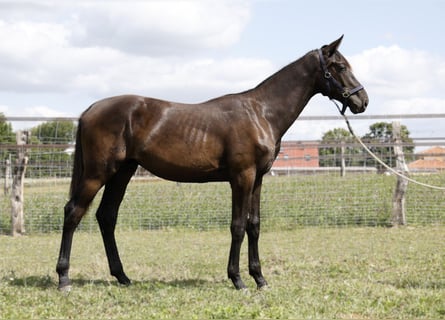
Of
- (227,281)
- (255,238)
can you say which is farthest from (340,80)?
(227,281)

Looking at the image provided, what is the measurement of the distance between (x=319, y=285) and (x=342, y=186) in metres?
7.20

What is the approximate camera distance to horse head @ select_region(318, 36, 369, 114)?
6484 millimetres

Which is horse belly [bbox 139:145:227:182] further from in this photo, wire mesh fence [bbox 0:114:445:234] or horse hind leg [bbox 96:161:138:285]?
wire mesh fence [bbox 0:114:445:234]

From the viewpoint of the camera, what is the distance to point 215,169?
6379mm

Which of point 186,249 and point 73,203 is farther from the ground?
point 73,203

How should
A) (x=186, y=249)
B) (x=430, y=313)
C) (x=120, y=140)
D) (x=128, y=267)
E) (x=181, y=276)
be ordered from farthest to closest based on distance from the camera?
(x=186, y=249)
(x=128, y=267)
(x=181, y=276)
(x=120, y=140)
(x=430, y=313)

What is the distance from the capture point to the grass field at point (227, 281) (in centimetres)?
531

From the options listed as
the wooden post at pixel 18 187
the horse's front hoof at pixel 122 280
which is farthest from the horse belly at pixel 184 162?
the wooden post at pixel 18 187

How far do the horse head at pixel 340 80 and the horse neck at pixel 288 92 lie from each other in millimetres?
128

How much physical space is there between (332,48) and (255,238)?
224 centimetres

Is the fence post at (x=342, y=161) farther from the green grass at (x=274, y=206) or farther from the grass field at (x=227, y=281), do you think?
the grass field at (x=227, y=281)

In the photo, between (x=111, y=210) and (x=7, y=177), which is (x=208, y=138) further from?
(x=7, y=177)

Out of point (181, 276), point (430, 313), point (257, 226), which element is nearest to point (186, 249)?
point (181, 276)

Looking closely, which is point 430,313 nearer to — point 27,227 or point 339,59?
point 339,59
